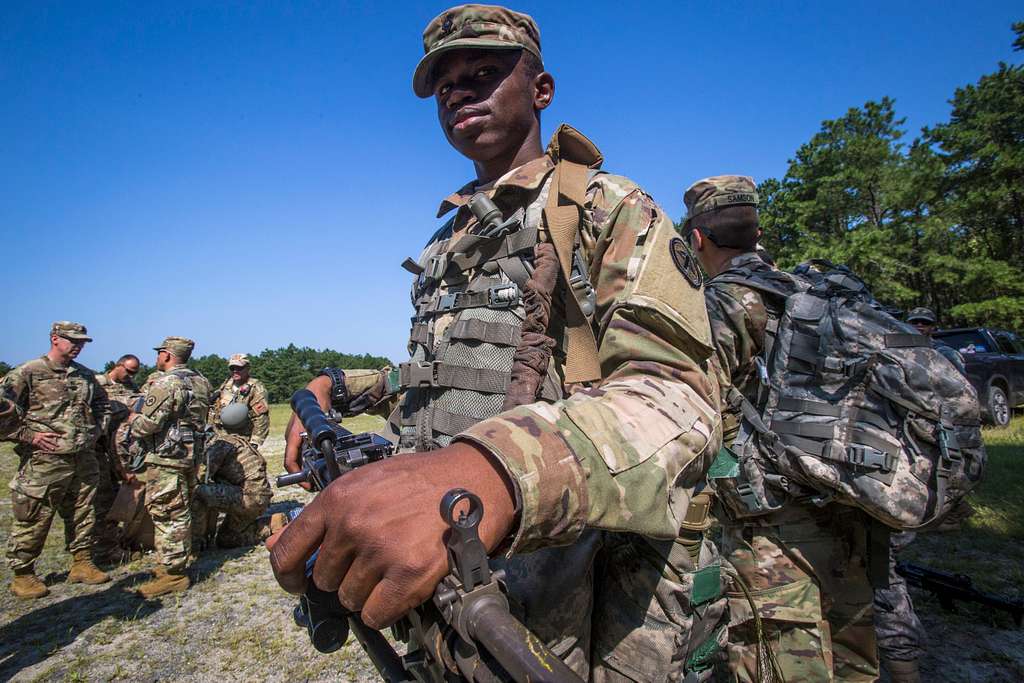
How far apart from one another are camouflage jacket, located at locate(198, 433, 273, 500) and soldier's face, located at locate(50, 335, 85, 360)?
2.11m

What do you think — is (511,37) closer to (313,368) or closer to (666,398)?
(666,398)

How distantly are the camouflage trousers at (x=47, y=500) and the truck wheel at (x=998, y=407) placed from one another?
1699cm

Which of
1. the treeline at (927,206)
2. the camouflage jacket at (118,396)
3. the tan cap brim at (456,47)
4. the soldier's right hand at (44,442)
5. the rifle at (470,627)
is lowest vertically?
the soldier's right hand at (44,442)

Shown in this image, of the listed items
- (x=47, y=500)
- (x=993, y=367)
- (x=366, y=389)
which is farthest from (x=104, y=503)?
(x=993, y=367)

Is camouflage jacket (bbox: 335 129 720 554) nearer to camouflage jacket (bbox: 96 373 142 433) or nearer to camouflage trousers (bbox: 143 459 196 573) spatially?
camouflage trousers (bbox: 143 459 196 573)

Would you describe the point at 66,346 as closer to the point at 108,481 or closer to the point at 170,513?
the point at 108,481

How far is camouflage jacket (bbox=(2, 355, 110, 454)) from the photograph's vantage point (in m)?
6.41

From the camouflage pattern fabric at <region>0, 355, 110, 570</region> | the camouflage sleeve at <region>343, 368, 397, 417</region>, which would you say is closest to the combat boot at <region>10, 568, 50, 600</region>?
the camouflage pattern fabric at <region>0, 355, 110, 570</region>

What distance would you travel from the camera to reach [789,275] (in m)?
2.98

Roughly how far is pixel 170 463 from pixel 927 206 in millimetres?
29721

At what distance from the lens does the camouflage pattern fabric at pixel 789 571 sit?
267 centimetres

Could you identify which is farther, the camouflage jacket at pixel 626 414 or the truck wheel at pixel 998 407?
the truck wheel at pixel 998 407

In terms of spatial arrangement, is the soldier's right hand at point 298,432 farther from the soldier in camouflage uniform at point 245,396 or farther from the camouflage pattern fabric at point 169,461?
the soldier in camouflage uniform at point 245,396

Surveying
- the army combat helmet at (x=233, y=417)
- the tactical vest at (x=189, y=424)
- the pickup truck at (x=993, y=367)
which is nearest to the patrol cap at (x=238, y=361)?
the tactical vest at (x=189, y=424)
